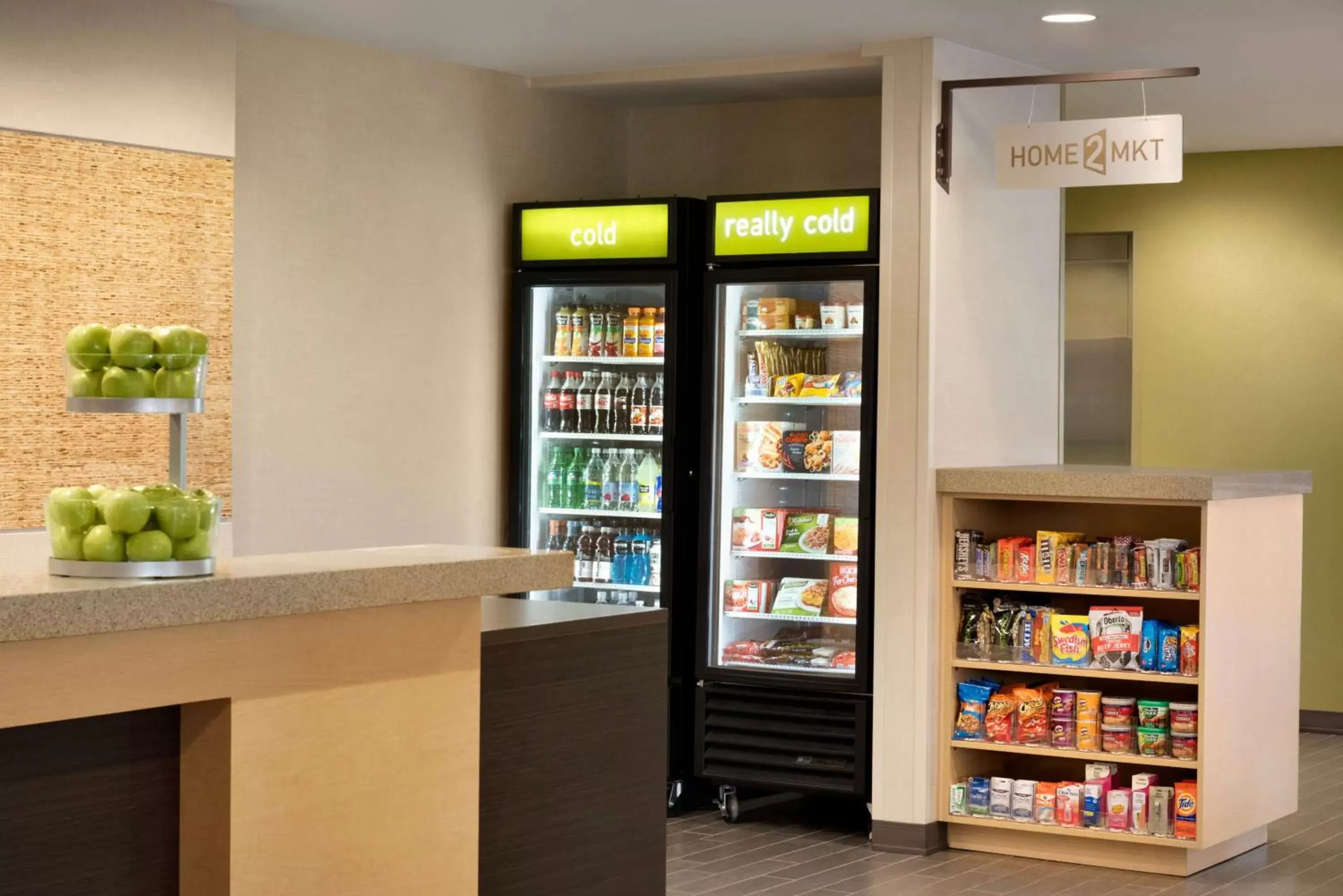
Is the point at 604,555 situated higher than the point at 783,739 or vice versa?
the point at 604,555

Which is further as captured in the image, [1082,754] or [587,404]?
[587,404]

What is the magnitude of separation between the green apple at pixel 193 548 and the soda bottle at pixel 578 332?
4.30m

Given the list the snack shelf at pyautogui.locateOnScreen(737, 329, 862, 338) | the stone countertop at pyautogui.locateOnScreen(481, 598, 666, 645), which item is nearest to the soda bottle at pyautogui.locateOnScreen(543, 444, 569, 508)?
the snack shelf at pyautogui.locateOnScreen(737, 329, 862, 338)

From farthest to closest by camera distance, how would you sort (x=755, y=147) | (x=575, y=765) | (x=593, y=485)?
(x=755, y=147) → (x=593, y=485) → (x=575, y=765)

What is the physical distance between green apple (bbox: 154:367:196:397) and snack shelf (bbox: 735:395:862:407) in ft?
12.8

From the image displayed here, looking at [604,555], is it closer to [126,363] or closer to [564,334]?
[564,334]

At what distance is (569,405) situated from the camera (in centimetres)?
718

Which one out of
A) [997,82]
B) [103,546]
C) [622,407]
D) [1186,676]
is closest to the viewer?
[103,546]

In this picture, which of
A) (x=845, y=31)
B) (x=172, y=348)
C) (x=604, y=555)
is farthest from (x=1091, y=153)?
(x=172, y=348)

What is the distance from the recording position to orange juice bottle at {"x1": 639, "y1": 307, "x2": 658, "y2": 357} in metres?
6.99

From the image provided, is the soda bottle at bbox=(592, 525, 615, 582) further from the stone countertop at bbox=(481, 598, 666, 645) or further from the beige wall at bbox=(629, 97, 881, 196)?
the stone countertop at bbox=(481, 598, 666, 645)

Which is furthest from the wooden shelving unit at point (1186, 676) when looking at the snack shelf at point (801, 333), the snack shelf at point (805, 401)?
the snack shelf at point (801, 333)

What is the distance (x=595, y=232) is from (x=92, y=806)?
445 cm

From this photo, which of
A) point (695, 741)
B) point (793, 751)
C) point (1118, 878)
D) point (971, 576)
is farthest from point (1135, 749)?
point (695, 741)
